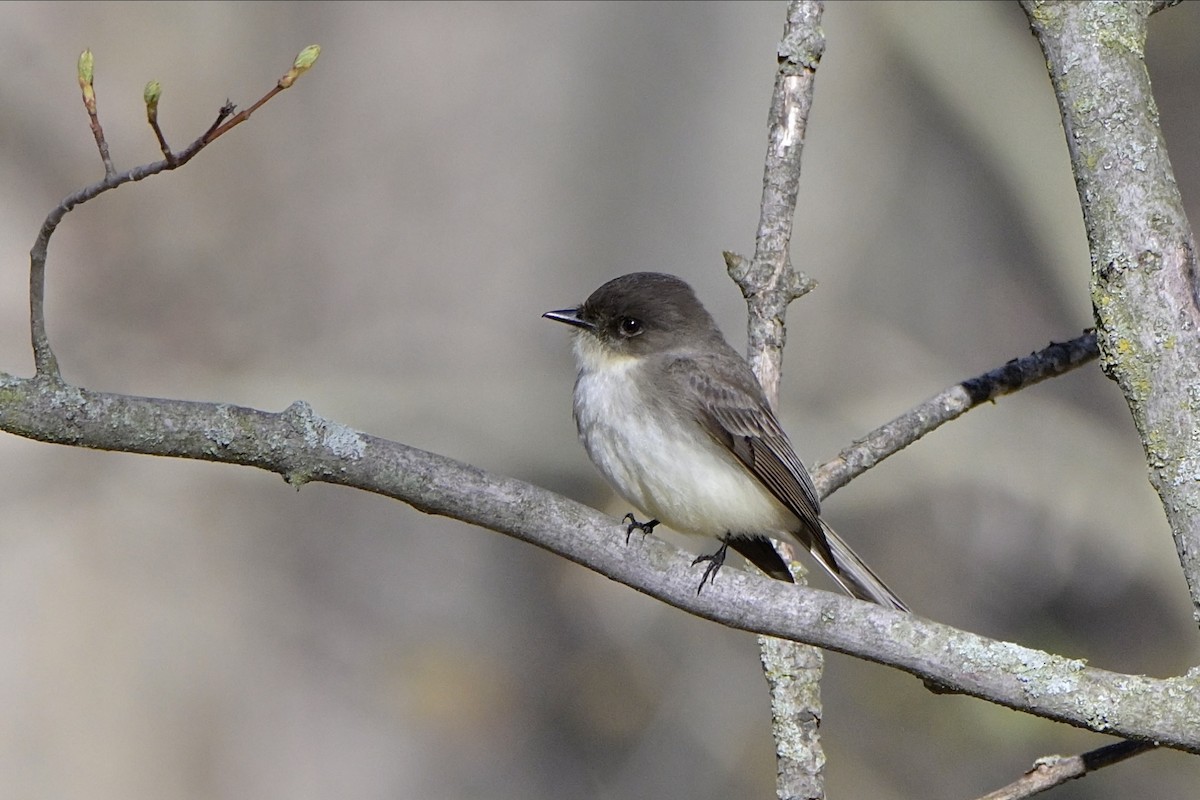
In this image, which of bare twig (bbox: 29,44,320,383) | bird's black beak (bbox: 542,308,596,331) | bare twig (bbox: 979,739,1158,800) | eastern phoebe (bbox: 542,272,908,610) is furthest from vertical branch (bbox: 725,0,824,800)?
bare twig (bbox: 29,44,320,383)

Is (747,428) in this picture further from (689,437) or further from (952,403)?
(952,403)

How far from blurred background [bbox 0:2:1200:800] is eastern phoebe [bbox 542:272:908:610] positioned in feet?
9.31

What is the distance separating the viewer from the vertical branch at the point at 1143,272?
2979mm

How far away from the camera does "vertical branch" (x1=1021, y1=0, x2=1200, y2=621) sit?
117 inches

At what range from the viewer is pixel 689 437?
461 cm

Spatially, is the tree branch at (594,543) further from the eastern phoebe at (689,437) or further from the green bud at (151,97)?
the eastern phoebe at (689,437)

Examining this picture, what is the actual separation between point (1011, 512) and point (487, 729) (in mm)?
3916

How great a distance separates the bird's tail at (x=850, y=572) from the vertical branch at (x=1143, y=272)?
160cm

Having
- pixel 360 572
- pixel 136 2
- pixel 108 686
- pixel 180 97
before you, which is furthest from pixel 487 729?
pixel 136 2

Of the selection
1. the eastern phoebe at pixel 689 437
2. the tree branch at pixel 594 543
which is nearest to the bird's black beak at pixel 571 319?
the eastern phoebe at pixel 689 437

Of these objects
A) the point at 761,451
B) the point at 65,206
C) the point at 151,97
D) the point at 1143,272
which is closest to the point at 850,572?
the point at 761,451

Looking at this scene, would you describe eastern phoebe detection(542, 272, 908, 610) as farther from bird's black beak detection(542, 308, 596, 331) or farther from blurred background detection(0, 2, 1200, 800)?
blurred background detection(0, 2, 1200, 800)

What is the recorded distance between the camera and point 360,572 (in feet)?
24.9

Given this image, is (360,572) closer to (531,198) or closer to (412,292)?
(412,292)
